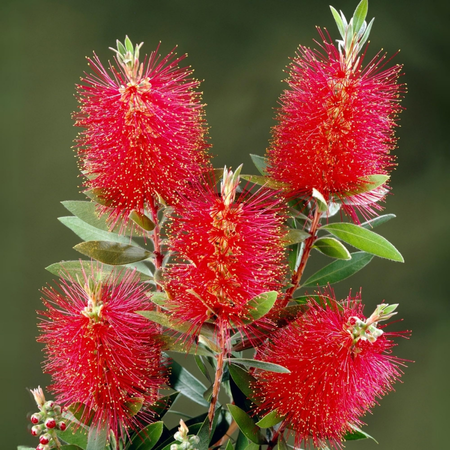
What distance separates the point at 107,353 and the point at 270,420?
0.99 ft

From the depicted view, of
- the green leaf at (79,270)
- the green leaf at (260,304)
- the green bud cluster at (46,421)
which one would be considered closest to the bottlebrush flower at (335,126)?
the green leaf at (260,304)

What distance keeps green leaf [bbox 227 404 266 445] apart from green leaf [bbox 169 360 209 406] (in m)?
0.13

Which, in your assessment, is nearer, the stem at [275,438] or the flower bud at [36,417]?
the flower bud at [36,417]

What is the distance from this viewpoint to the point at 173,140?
99 cm

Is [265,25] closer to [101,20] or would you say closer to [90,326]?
[101,20]

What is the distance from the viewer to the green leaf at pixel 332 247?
1.06 meters

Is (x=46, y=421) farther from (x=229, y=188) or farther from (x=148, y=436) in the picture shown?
(x=229, y=188)

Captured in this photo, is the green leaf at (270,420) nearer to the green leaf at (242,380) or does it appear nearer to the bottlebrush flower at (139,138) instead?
the green leaf at (242,380)

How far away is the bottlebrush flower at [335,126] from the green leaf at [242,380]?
33 centimetres

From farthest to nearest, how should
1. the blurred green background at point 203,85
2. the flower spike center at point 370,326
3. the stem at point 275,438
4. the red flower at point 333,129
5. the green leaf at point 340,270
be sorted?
the blurred green background at point 203,85 → the green leaf at point 340,270 → the stem at point 275,438 → the red flower at point 333,129 → the flower spike center at point 370,326

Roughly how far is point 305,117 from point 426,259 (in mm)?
1201

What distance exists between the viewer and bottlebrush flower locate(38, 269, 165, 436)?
38.0 inches

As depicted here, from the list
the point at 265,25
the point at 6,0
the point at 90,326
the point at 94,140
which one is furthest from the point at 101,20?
the point at 90,326

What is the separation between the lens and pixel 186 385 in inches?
45.7
